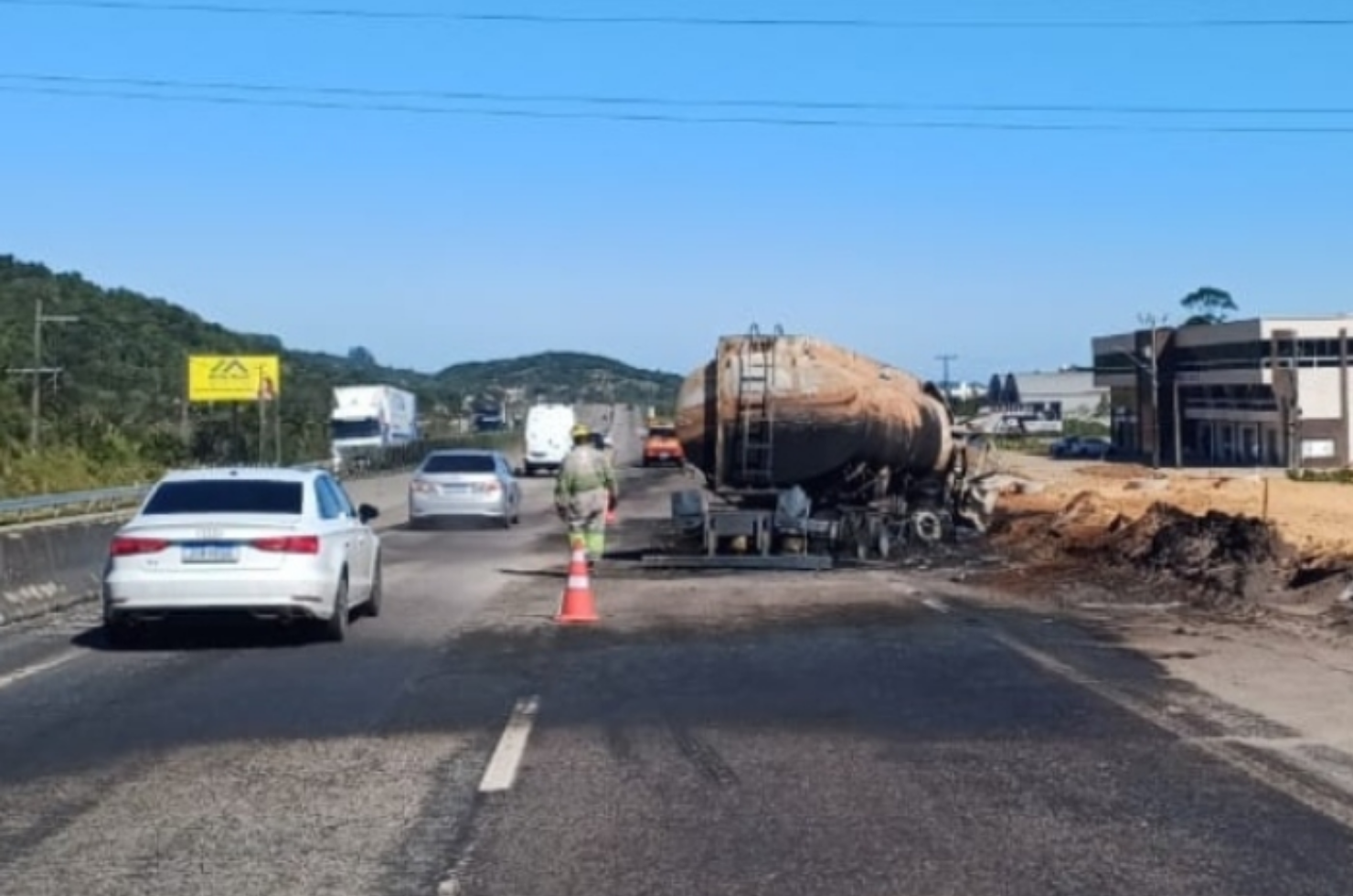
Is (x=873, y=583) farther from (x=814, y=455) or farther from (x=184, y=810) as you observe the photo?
(x=184, y=810)

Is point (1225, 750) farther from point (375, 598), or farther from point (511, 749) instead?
point (375, 598)

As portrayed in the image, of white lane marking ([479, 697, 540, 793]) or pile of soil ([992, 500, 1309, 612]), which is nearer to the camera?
white lane marking ([479, 697, 540, 793])

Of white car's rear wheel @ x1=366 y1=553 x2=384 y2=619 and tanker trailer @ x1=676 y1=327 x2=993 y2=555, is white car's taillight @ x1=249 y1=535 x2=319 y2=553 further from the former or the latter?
tanker trailer @ x1=676 y1=327 x2=993 y2=555

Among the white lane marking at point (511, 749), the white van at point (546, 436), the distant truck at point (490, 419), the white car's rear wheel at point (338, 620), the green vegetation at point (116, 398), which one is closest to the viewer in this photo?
the white lane marking at point (511, 749)

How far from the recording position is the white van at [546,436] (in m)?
72.8

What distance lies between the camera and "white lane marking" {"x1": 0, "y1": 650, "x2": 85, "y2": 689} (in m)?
14.5

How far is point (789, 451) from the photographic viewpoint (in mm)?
25984

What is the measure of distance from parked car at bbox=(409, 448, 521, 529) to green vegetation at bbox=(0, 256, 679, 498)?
700 cm

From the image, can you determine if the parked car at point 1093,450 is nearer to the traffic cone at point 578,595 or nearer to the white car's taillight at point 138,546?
the traffic cone at point 578,595

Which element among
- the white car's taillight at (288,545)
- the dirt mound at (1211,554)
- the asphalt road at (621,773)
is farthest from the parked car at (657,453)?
the asphalt road at (621,773)

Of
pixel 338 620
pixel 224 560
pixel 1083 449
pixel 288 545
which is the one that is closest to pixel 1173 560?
pixel 338 620

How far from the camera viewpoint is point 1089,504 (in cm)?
3697

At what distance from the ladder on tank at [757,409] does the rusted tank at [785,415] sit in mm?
12

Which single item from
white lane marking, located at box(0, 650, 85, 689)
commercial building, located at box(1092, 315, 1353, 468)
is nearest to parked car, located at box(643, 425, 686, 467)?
commercial building, located at box(1092, 315, 1353, 468)
